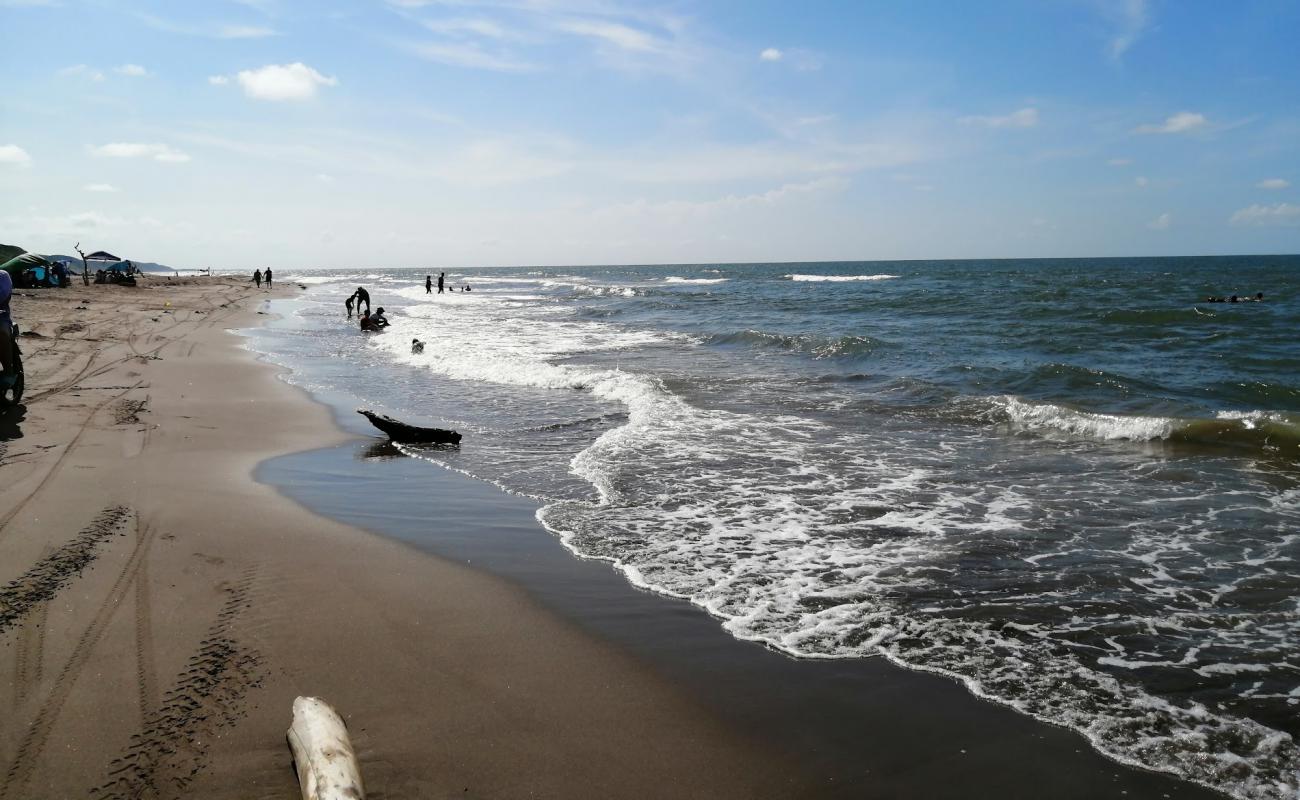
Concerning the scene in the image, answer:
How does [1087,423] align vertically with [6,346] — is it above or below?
below

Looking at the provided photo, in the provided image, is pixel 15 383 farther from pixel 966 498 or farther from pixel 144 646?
pixel 966 498

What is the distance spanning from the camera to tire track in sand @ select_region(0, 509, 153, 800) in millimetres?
2961

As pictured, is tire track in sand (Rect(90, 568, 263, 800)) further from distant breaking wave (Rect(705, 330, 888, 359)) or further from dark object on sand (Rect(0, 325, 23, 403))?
distant breaking wave (Rect(705, 330, 888, 359))

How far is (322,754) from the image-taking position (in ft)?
9.88

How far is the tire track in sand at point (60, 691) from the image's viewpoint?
2.96 m

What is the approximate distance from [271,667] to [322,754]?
1138 mm

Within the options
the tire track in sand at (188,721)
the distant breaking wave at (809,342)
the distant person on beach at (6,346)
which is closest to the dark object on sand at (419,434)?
the distant person on beach at (6,346)

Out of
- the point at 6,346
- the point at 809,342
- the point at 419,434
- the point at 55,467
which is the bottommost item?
the point at 419,434

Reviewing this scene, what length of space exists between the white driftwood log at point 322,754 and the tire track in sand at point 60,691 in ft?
3.39

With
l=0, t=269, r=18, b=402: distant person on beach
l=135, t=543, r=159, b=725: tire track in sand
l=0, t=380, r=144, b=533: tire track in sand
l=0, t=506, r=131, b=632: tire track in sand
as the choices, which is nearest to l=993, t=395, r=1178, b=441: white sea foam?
l=135, t=543, r=159, b=725: tire track in sand

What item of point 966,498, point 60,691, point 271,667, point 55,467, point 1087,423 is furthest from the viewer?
point 1087,423

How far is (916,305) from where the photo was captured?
35.4 m

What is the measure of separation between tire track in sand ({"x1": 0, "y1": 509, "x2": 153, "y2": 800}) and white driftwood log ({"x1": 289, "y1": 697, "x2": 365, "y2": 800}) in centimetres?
103

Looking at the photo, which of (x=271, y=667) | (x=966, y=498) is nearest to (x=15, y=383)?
(x=271, y=667)
